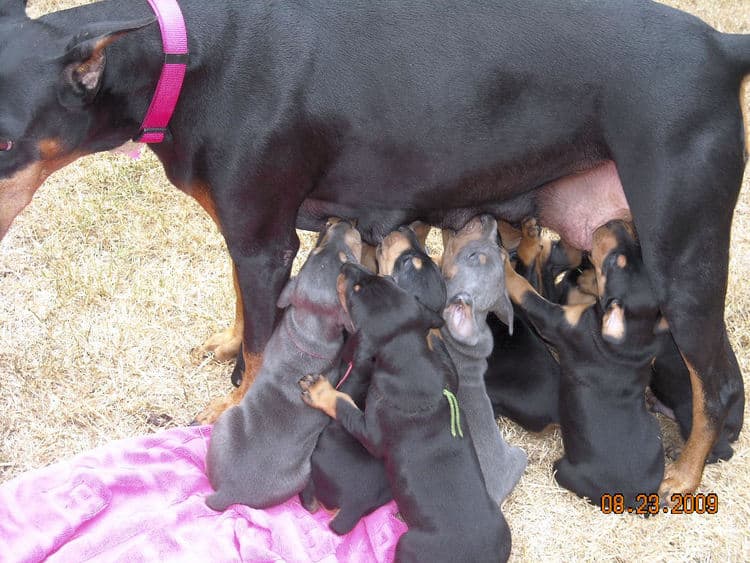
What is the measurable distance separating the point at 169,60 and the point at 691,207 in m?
2.06

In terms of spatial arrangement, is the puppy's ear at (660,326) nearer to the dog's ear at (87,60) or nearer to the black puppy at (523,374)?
the black puppy at (523,374)

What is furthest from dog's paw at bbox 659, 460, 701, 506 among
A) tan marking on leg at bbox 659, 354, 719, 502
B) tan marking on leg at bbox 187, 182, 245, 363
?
tan marking on leg at bbox 187, 182, 245, 363

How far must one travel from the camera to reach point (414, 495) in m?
3.32

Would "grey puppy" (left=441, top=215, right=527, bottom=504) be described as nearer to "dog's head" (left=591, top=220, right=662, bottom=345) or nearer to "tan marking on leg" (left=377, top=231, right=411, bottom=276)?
"tan marking on leg" (left=377, top=231, right=411, bottom=276)

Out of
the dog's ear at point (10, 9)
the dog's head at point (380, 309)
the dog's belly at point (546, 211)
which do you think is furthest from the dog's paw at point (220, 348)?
the dog's ear at point (10, 9)

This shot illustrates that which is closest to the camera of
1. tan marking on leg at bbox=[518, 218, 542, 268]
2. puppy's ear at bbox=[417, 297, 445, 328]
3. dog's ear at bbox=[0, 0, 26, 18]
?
dog's ear at bbox=[0, 0, 26, 18]

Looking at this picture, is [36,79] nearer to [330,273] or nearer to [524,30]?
[330,273]

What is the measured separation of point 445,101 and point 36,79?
5.13ft

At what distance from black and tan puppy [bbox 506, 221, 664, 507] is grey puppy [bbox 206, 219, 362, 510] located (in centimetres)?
107

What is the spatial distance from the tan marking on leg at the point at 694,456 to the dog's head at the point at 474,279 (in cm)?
87

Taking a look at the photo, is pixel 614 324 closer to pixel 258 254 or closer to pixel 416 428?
pixel 416 428

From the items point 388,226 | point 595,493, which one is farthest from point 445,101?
point 595,493

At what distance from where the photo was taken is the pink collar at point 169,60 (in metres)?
3.32

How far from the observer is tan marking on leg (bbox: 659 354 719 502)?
12.3 ft
